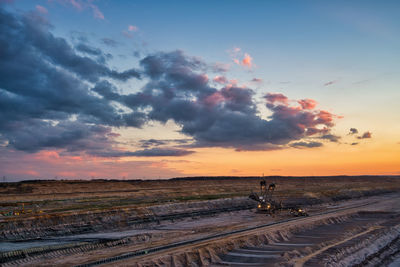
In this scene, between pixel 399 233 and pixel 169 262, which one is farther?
pixel 399 233

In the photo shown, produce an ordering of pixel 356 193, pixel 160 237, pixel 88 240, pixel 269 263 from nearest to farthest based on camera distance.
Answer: pixel 269 263 → pixel 88 240 → pixel 160 237 → pixel 356 193

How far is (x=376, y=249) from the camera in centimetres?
3497

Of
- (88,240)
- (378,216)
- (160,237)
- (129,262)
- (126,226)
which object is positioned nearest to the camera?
(129,262)

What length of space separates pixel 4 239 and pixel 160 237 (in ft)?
49.8

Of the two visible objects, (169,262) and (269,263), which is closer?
(169,262)

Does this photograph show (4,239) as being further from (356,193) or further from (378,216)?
(356,193)

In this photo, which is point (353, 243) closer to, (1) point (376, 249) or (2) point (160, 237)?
(1) point (376, 249)

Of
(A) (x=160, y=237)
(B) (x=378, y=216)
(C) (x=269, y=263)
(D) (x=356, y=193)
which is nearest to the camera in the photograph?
(C) (x=269, y=263)

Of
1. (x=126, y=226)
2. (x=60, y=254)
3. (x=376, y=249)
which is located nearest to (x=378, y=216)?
(x=376, y=249)

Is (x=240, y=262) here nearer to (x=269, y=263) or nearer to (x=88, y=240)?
(x=269, y=263)

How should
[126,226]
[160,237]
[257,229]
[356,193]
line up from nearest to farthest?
[160,237] → [257,229] → [126,226] → [356,193]

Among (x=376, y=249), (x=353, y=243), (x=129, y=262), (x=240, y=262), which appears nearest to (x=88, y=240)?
(x=129, y=262)

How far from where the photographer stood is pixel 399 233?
143 ft

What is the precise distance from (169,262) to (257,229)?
1798cm
